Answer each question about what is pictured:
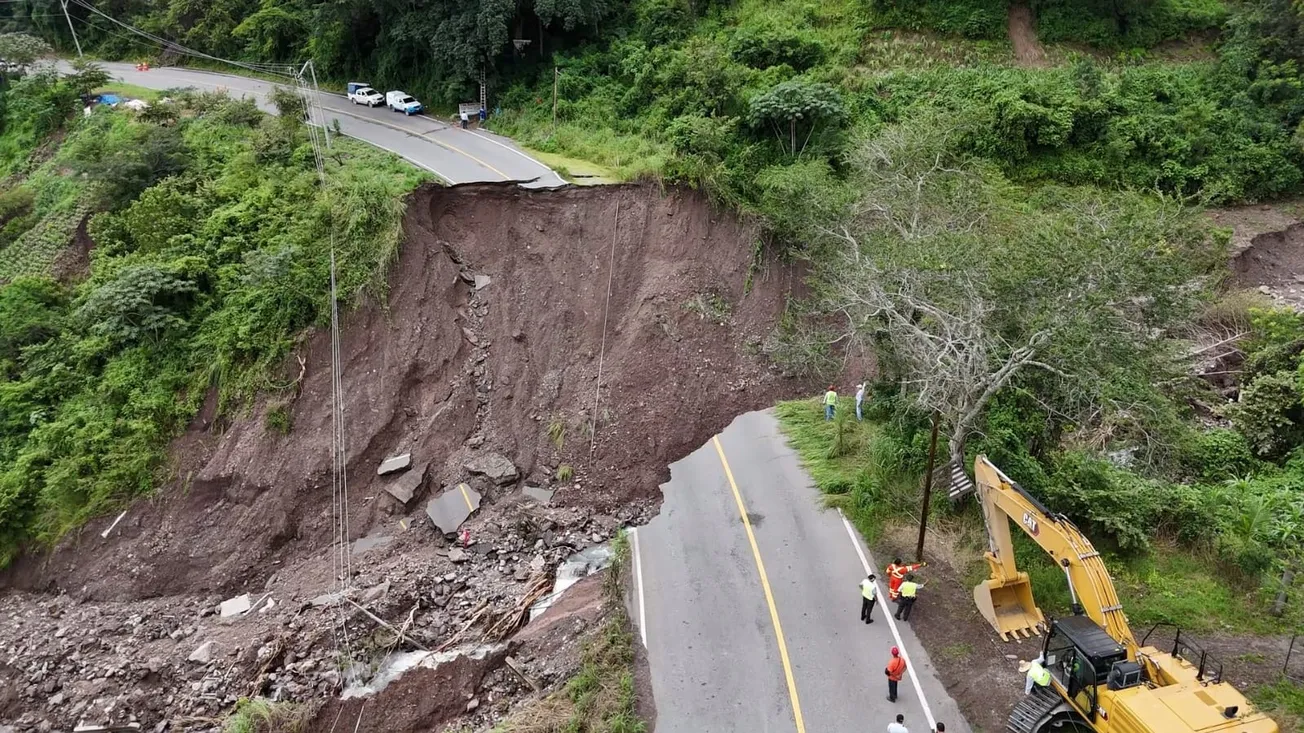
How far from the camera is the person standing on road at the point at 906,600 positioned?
536 inches

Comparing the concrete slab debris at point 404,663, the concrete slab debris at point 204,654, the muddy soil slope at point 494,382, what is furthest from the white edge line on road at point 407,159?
the concrete slab debris at point 404,663

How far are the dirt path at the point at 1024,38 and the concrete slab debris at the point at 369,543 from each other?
30.7m

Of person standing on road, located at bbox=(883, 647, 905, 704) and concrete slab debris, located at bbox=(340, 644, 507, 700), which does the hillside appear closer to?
concrete slab debris, located at bbox=(340, 644, 507, 700)

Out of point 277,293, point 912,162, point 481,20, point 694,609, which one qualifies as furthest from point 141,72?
point 694,609

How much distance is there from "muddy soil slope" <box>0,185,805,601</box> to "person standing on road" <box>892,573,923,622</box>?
637 cm

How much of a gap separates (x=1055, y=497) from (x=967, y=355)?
3.69m

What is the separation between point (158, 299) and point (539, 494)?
516 inches

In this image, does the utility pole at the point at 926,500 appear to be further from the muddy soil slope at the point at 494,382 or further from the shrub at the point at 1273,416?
the shrub at the point at 1273,416

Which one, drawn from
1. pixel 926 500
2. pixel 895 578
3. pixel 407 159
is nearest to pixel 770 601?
pixel 895 578

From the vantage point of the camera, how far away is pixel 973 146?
27922mm

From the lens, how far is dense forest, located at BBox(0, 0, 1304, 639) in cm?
1448

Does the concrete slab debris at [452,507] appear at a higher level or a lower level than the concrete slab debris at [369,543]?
higher

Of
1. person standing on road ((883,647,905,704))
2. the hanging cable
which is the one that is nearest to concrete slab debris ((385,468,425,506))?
the hanging cable

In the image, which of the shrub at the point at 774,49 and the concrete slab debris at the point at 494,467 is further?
the shrub at the point at 774,49
